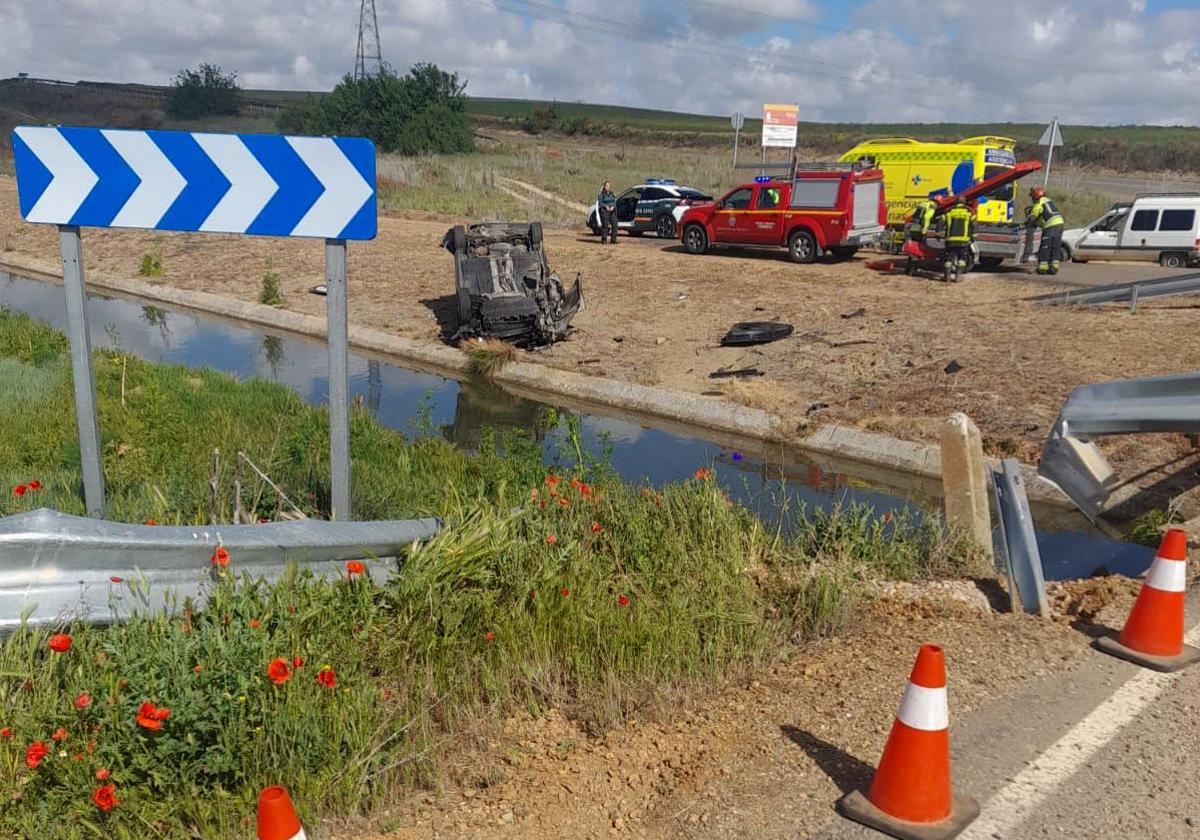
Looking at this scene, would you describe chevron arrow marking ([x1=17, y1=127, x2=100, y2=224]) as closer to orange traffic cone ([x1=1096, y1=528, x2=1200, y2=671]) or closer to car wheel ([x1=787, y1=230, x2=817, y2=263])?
orange traffic cone ([x1=1096, y1=528, x2=1200, y2=671])

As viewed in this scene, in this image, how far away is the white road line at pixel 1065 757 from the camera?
10.7 ft

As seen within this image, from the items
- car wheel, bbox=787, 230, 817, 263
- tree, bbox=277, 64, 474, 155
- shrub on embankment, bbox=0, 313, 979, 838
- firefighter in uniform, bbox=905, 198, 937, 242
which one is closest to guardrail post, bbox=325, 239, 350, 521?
shrub on embankment, bbox=0, 313, 979, 838

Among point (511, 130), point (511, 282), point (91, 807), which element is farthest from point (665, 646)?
point (511, 130)

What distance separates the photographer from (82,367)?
4.63 m

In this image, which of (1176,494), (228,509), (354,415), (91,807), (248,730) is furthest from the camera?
(354,415)

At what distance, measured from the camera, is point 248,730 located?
3.25 metres

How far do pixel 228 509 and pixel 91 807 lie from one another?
2.78 metres

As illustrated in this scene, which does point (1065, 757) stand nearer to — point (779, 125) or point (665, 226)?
point (665, 226)

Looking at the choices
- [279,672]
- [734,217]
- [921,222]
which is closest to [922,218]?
[921,222]

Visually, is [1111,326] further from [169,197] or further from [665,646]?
[169,197]

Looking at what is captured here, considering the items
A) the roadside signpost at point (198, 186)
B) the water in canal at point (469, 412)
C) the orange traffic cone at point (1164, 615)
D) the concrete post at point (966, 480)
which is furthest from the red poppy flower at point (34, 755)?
the concrete post at point (966, 480)

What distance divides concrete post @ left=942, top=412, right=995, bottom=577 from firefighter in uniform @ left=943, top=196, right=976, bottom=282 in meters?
13.0

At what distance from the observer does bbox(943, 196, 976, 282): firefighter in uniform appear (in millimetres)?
17734

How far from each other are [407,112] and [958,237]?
44484mm
